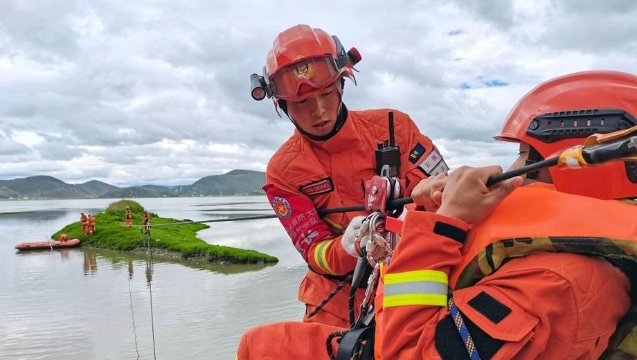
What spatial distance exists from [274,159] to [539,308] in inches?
83.8

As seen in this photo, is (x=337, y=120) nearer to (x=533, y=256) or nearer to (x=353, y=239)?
(x=353, y=239)

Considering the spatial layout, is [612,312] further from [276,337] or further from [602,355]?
[276,337]

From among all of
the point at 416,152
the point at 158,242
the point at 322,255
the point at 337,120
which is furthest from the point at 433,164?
the point at 158,242

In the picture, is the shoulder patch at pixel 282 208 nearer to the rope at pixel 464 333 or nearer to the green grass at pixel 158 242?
the rope at pixel 464 333

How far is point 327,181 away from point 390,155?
0.43 meters

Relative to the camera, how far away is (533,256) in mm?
1484

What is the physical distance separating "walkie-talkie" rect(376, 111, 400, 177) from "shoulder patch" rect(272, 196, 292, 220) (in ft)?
2.06

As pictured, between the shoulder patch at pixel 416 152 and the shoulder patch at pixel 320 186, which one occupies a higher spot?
the shoulder patch at pixel 416 152

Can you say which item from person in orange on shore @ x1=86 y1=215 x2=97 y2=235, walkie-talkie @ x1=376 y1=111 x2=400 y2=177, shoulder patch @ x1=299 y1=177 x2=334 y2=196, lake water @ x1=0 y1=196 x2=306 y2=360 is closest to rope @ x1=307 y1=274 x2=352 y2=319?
shoulder patch @ x1=299 y1=177 x2=334 y2=196

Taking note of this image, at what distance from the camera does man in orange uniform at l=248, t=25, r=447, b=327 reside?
10.2ft

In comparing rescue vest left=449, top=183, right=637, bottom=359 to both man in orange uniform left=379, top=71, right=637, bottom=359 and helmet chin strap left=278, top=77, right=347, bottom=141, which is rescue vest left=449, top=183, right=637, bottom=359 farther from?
helmet chin strap left=278, top=77, right=347, bottom=141

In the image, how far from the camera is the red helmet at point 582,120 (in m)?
1.59

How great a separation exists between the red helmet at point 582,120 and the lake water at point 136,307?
470 centimetres

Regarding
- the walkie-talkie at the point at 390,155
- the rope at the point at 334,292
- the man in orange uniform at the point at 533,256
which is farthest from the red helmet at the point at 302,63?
the man in orange uniform at the point at 533,256
